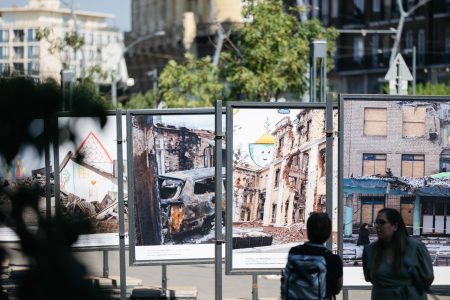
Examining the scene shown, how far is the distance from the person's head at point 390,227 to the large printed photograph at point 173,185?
4.10 metres

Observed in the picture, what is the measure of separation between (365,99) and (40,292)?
20.9ft

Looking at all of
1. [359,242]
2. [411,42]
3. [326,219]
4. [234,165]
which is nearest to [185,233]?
[234,165]

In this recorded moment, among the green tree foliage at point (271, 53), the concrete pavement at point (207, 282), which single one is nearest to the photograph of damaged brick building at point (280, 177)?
the concrete pavement at point (207, 282)

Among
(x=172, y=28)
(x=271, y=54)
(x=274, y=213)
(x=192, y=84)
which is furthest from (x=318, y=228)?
(x=172, y=28)

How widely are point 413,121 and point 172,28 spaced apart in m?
70.1

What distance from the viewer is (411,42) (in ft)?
231

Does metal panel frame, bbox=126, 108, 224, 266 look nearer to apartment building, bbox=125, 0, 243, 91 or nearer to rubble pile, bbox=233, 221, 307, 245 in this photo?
rubble pile, bbox=233, 221, 307, 245

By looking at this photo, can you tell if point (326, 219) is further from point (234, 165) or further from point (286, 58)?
point (286, 58)

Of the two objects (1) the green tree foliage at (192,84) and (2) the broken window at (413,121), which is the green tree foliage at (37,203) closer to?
(2) the broken window at (413,121)

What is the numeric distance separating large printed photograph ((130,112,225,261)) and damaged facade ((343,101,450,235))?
220cm

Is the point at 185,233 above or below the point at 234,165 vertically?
below

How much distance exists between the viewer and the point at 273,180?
9156 millimetres

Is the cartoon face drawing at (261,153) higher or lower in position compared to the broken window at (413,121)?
lower

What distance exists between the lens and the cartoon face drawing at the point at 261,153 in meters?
9.12
